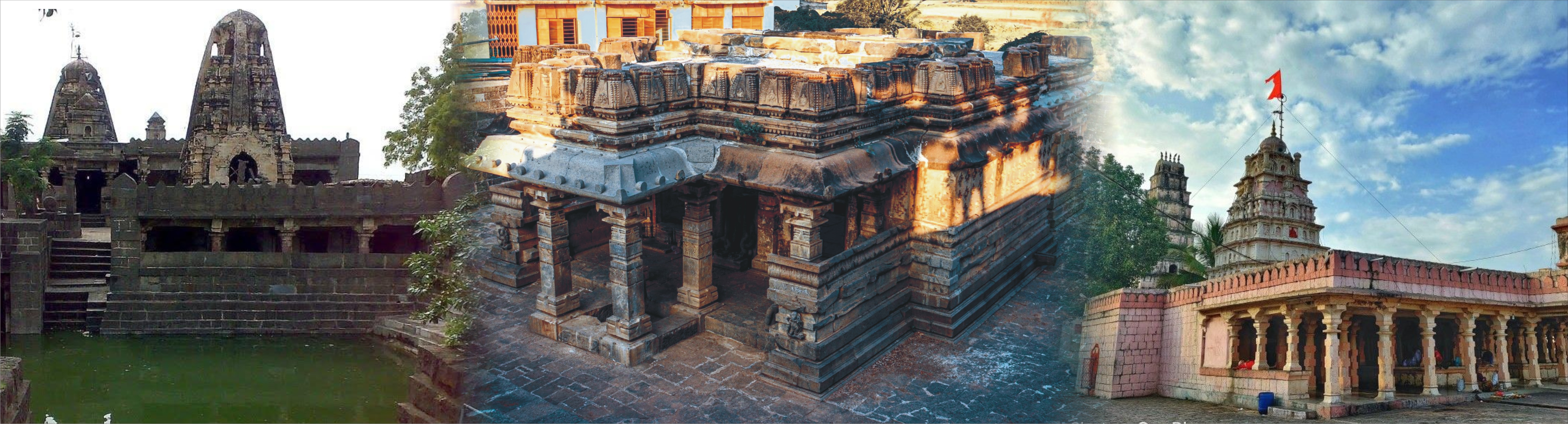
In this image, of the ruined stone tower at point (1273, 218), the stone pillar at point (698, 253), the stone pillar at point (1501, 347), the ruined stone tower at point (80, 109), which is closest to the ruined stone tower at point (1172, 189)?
the ruined stone tower at point (1273, 218)

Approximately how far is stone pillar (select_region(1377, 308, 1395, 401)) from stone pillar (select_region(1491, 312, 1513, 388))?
9.22 feet

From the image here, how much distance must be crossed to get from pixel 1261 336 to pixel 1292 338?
59 centimetres

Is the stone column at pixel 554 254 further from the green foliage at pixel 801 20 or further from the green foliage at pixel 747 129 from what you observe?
the green foliage at pixel 801 20

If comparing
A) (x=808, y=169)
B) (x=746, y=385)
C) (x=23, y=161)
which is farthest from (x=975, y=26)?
(x=23, y=161)

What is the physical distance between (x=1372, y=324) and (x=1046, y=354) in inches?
288

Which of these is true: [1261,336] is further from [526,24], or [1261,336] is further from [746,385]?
[526,24]

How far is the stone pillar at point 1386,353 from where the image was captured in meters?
15.3

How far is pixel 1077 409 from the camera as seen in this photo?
44.5 ft

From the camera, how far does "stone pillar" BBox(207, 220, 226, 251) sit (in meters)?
21.0

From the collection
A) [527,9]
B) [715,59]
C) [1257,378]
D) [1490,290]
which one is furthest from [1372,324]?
[527,9]

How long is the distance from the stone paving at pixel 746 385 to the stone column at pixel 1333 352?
3.62m

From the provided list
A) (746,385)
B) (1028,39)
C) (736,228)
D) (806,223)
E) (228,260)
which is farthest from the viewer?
(1028,39)

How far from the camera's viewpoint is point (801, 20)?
1009 inches

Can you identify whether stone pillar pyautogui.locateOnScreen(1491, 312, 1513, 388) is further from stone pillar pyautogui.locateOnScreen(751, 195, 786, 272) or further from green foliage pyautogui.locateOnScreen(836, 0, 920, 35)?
green foliage pyautogui.locateOnScreen(836, 0, 920, 35)
